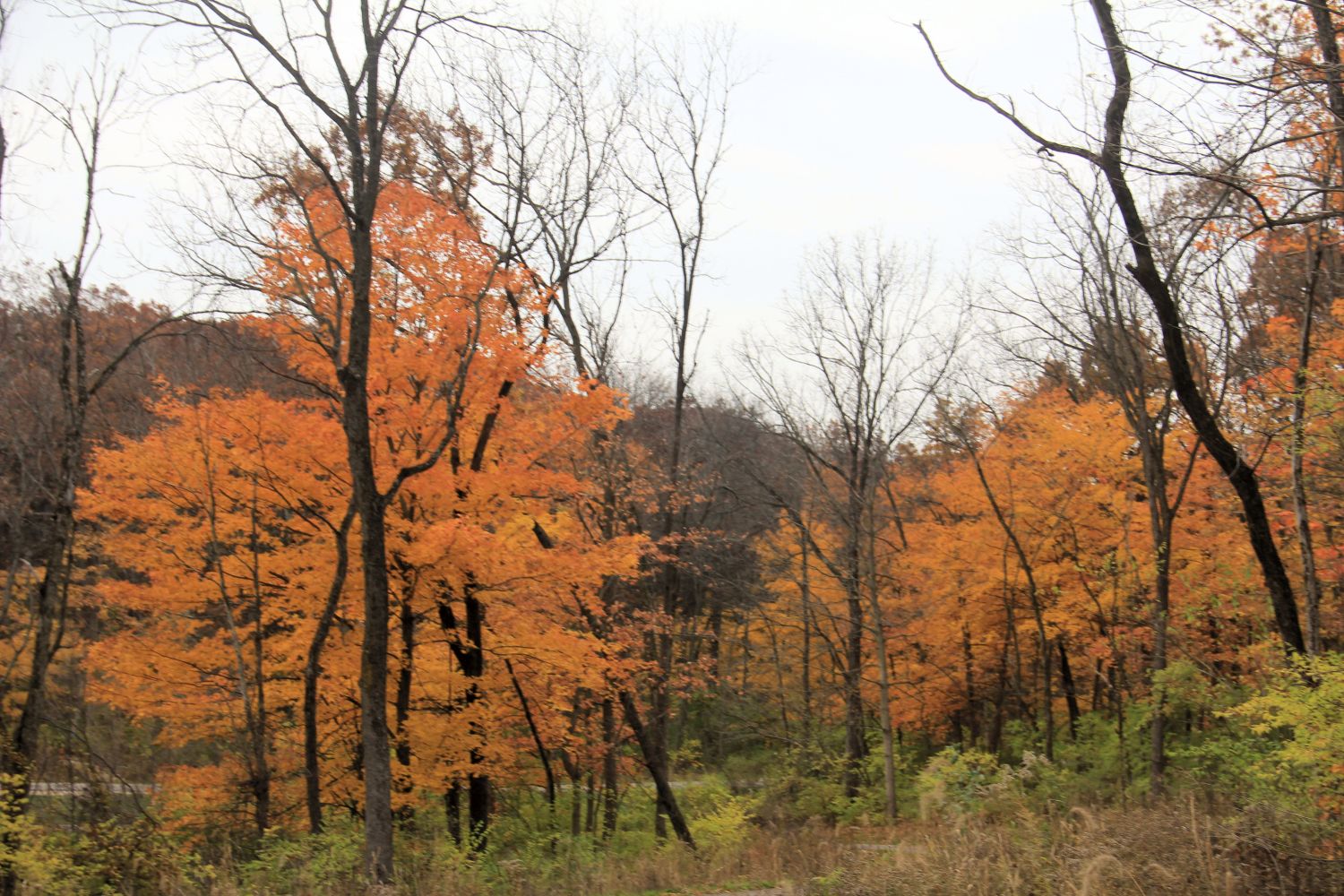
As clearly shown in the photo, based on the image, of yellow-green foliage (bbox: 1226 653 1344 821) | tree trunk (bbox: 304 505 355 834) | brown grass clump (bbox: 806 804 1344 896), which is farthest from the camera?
tree trunk (bbox: 304 505 355 834)

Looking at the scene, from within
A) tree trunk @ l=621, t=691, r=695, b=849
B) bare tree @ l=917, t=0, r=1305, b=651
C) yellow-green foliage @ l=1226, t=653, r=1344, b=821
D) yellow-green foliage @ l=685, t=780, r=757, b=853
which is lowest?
yellow-green foliage @ l=685, t=780, r=757, b=853

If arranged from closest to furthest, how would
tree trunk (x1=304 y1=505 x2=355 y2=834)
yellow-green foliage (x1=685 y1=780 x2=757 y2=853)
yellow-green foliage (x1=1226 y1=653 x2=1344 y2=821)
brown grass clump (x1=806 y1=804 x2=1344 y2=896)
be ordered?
1. brown grass clump (x1=806 y1=804 x2=1344 y2=896)
2. yellow-green foliage (x1=1226 y1=653 x2=1344 y2=821)
3. tree trunk (x1=304 y1=505 x2=355 y2=834)
4. yellow-green foliage (x1=685 y1=780 x2=757 y2=853)

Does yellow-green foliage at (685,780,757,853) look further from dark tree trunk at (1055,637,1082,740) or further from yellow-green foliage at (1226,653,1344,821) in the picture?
dark tree trunk at (1055,637,1082,740)

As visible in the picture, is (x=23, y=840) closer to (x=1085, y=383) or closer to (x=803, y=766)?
(x=803, y=766)

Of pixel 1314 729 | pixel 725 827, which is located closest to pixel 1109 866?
pixel 1314 729

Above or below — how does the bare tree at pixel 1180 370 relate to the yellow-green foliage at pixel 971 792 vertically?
above

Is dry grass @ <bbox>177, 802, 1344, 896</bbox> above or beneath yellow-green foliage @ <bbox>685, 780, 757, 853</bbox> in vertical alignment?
above

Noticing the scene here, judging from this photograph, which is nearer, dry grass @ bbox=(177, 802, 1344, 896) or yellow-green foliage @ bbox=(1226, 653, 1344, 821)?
dry grass @ bbox=(177, 802, 1344, 896)

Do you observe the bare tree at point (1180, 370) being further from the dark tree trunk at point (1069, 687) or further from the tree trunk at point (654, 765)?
the dark tree trunk at point (1069, 687)

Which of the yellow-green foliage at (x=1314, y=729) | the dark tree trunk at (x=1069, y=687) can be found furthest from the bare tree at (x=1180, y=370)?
the dark tree trunk at (x=1069, y=687)

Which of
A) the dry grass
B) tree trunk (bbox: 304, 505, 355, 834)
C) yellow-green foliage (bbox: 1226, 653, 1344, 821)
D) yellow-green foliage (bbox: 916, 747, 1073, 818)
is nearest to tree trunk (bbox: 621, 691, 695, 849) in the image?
tree trunk (bbox: 304, 505, 355, 834)

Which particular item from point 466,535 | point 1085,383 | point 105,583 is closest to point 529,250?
point 466,535

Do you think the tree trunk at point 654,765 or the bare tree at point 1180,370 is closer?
the bare tree at point 1180,370

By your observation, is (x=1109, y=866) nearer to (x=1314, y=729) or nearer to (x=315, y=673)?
(x=1314, y=729)
